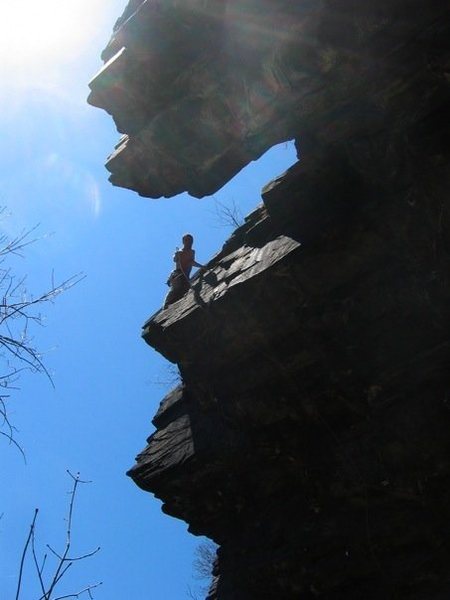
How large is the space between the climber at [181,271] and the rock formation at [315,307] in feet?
2.60

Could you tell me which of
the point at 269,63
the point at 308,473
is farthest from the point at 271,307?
the point at 269,63

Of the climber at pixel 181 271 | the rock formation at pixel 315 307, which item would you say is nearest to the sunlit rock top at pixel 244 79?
the rock formation at pixel 315 307

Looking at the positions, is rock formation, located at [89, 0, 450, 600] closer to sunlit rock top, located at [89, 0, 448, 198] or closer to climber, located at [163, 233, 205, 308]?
sunlit rock top, located at [89, 0, 448, 198]

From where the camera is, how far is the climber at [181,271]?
1196 centimetres

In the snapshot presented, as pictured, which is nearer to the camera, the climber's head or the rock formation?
the rock formation

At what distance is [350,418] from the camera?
913cm

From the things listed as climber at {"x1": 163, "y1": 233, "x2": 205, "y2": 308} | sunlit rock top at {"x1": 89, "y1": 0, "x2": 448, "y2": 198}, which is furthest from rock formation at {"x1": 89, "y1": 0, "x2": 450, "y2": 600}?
climber at {"x1": 163, "y1": 233, "x2": 205, "y2": 308}

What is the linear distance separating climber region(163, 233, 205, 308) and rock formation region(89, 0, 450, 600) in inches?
31.2

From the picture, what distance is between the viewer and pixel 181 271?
486 inches

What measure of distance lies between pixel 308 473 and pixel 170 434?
3.33 meters

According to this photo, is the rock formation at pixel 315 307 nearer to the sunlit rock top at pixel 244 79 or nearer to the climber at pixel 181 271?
the sunlit rock top at pixel 244 79

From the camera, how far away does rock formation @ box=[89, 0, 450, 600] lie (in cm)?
844

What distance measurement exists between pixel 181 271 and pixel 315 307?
3915 mm

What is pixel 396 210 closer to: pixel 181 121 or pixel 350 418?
pixel 350 418
